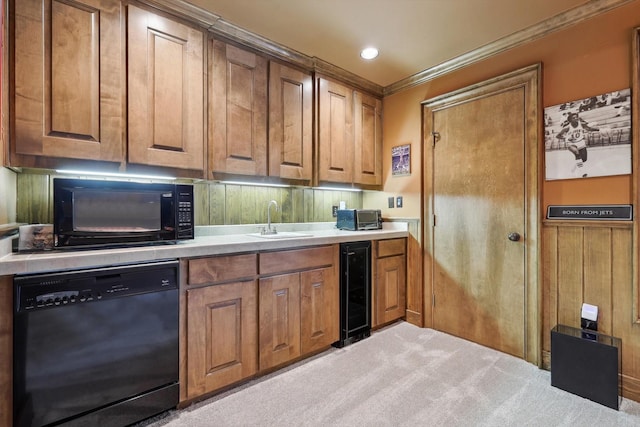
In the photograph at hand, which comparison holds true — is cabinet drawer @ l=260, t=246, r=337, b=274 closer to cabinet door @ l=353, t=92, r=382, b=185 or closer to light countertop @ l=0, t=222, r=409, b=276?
light countertop @ l=0, t=222, r=409, b=276

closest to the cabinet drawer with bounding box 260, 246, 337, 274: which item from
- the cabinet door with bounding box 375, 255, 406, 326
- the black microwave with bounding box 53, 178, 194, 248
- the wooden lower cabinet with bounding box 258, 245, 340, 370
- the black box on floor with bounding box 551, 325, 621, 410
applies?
the wooden lower cabinet with bounding box 258, 245, 340, 370

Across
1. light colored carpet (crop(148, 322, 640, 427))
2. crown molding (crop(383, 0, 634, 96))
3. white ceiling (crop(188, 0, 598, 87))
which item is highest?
white ceiling (crop(188, 0, 598, 87))

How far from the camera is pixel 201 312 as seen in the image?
179 centimetres

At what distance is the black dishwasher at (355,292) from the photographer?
2.55 m

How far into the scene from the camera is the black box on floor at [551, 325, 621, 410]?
1763 millimetres

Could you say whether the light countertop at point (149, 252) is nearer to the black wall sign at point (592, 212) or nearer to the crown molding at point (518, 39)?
the black wall sign at point (592, 212)

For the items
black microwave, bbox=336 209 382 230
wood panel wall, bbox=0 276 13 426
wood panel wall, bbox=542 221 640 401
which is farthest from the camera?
black microwave, bbox=336 209 382 230

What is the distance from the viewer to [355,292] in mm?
2639

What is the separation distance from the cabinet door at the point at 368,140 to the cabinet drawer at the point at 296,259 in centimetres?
105

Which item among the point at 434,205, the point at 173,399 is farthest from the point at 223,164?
the point at 434,205

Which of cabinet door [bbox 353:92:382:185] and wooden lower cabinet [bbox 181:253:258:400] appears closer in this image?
wooden lower cabinet [bbox 181:253:258:400]

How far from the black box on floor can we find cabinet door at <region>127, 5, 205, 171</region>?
276 centimetres

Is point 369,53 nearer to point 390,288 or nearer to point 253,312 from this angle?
point 390,288

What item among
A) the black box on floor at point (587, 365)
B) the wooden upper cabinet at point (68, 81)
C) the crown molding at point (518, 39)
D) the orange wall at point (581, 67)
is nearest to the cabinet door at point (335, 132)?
the crown molding at point (518, 39)
